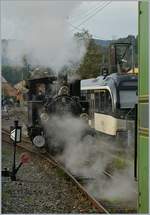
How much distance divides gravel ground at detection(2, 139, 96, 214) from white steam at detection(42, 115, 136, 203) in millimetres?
435

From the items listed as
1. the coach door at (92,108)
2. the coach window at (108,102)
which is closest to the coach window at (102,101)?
the coach window at (108,102)

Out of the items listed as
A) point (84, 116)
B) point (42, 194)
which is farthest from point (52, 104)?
point (42, 194)

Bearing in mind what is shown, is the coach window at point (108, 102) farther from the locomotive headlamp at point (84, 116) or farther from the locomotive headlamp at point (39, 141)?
the locomotive headlamp at point (39, 141)

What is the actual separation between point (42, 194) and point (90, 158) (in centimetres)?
372

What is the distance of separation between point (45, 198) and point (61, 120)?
5.55 meters

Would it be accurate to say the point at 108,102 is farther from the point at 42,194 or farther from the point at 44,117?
the point at 42,194

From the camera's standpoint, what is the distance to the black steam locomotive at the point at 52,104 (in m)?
13.5

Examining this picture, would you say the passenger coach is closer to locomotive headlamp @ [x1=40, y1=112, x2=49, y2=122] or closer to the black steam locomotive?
the black steam locomotive

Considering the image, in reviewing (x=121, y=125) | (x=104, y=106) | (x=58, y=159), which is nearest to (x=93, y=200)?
(x=58, y=159)

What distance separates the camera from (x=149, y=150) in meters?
4.57

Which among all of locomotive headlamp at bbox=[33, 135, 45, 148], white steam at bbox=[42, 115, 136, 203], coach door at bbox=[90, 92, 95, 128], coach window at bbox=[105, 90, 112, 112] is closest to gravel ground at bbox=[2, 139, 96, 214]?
white steam at bbox=[42, 115, 136, 203]

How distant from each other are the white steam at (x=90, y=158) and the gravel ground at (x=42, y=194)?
43cm

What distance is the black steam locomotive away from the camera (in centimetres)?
1352

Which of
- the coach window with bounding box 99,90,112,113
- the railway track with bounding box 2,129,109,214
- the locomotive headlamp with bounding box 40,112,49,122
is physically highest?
the coach window with bounding box 99,90,112,113
